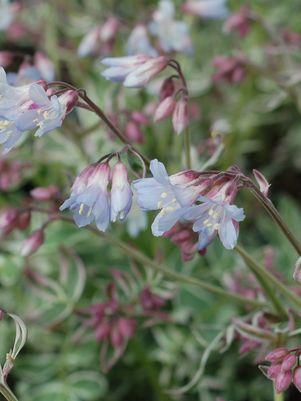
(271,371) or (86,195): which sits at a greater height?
(86,195)

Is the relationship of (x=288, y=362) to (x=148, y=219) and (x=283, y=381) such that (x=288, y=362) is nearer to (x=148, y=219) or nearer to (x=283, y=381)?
(x=283, y=381)

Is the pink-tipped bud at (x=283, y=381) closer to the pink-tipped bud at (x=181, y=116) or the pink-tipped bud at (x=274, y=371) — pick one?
the pink-tipped bud at (x=274, y=371)

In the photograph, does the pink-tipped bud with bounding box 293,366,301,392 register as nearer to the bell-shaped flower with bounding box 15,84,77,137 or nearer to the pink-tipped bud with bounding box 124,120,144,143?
the bell-shaped flower with bounding box 15,84,77,137

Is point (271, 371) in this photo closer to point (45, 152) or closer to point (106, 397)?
point (106, 397)

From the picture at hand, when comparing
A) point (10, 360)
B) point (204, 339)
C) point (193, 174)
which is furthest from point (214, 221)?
point (204, 339)

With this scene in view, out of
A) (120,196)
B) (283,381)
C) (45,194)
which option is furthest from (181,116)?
(283,381)

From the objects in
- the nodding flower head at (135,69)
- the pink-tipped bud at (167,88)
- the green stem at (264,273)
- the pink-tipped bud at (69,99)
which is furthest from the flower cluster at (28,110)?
the green stem at (264,273)
